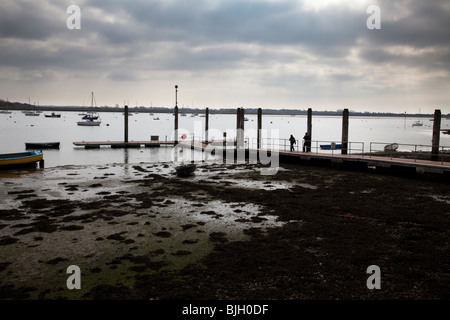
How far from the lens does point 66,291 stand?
7.49 meters

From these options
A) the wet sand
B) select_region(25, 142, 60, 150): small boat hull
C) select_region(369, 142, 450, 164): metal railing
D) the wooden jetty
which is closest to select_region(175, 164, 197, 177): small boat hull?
the wet sand

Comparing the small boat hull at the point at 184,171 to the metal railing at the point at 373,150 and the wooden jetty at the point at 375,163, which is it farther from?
the wooden jetty at the point at 375,163

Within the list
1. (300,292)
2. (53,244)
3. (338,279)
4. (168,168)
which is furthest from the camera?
(168,168)

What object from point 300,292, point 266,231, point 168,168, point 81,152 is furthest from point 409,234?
point 81,152

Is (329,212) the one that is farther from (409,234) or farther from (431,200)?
(431,200)

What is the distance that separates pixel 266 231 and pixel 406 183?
40.5 feet

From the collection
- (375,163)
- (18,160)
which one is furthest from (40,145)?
(375,163)

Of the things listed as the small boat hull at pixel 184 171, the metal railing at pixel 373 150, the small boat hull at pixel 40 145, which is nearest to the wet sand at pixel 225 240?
the small boat hull at pixel 184 171

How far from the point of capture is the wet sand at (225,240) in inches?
303

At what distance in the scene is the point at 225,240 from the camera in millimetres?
10773

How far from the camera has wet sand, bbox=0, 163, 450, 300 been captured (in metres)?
7.68

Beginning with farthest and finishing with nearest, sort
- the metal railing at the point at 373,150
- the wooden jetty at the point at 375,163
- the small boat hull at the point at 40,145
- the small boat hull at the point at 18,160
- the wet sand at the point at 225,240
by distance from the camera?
the small boat hull at the point at 40,145, the metal railing at the point at 373,150, the small boat hull at the point at 18,160, the wooden jetty at the point at 375,163, the wet sand at the point at 225,240

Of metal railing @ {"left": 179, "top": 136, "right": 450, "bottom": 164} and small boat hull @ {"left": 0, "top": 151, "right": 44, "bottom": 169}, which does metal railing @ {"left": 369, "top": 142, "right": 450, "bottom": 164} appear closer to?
metal railing @ {"left": 179, "top": 136, "right": 450, "bottom": 164}
